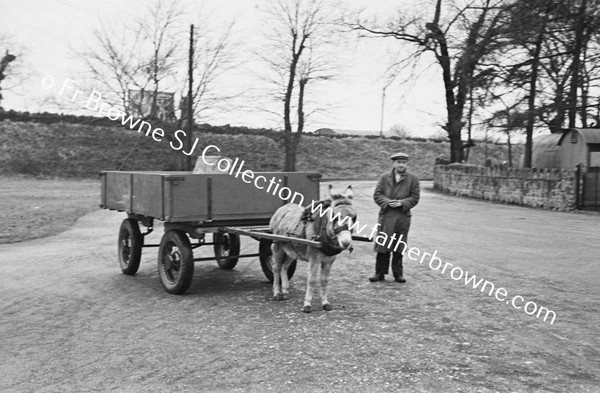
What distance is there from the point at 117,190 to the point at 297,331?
512cm

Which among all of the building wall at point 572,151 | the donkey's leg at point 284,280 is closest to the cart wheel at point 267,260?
the donkey's leg at point 284,280

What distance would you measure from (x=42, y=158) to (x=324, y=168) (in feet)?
78.8

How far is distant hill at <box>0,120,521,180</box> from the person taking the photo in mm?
52562

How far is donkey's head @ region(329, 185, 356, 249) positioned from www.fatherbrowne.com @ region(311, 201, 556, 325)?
0.02 metres

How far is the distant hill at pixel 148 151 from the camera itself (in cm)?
5256

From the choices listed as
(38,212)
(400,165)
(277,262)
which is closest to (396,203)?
(400,165)

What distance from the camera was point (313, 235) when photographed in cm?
777

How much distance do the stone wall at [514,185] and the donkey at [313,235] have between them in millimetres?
18375

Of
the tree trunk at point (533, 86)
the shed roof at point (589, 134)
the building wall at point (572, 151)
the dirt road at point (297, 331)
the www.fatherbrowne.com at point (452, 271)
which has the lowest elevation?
the dirt road at point (297, 331)

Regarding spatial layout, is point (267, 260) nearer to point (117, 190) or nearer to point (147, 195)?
point (147, 195)

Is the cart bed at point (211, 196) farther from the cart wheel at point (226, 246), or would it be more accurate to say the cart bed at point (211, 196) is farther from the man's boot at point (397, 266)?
the man's boot at point (397, 266)

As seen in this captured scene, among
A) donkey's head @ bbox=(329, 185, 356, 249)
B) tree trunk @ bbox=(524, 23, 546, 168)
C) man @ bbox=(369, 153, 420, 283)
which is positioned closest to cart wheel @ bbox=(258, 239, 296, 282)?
man @ bbox=(369, 153, 420, 283)

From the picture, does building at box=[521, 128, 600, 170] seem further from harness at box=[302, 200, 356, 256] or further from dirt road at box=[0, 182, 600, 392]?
harness at box=[302, 200, 356, 256]

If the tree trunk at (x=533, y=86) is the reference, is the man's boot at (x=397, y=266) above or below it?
below
